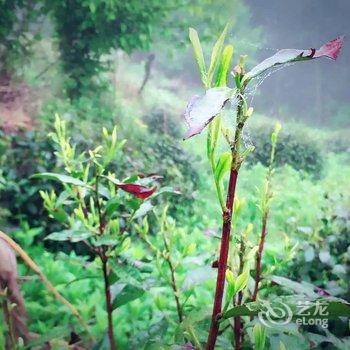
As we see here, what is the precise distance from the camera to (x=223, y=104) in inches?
14.4

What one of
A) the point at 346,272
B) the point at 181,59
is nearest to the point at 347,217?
the point at 346,272

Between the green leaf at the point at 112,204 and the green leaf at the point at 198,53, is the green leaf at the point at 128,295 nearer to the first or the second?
the green leaf at the point at 112,204

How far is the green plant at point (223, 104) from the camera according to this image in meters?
0.36

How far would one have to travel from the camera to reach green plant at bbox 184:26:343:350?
0.36 meters

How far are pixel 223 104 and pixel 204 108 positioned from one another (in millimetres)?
20

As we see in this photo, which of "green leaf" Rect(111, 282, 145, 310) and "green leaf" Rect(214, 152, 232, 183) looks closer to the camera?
"green leaf" Rect(214, 152, 232, 183)

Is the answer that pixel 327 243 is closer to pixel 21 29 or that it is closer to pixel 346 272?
pixel 346 272


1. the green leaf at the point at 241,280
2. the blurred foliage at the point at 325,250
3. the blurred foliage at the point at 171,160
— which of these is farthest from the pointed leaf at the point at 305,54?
the blurred foliage at the point at 171,160

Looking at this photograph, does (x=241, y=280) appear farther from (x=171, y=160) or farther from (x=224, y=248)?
(x=171, y=160)

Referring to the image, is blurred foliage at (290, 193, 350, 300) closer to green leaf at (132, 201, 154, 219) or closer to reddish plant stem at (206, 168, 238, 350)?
green leaf at (132, 201, 154, 219)

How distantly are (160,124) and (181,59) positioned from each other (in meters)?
1.17

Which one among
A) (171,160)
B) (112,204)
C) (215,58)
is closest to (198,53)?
(215,58)

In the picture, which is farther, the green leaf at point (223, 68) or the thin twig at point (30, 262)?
the thin twig at point (30, 262)

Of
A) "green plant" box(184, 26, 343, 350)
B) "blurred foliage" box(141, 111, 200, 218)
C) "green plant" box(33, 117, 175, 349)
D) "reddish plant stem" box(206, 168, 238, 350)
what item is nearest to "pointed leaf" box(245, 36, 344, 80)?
"green plant" box(184, 26, 343, 350)
